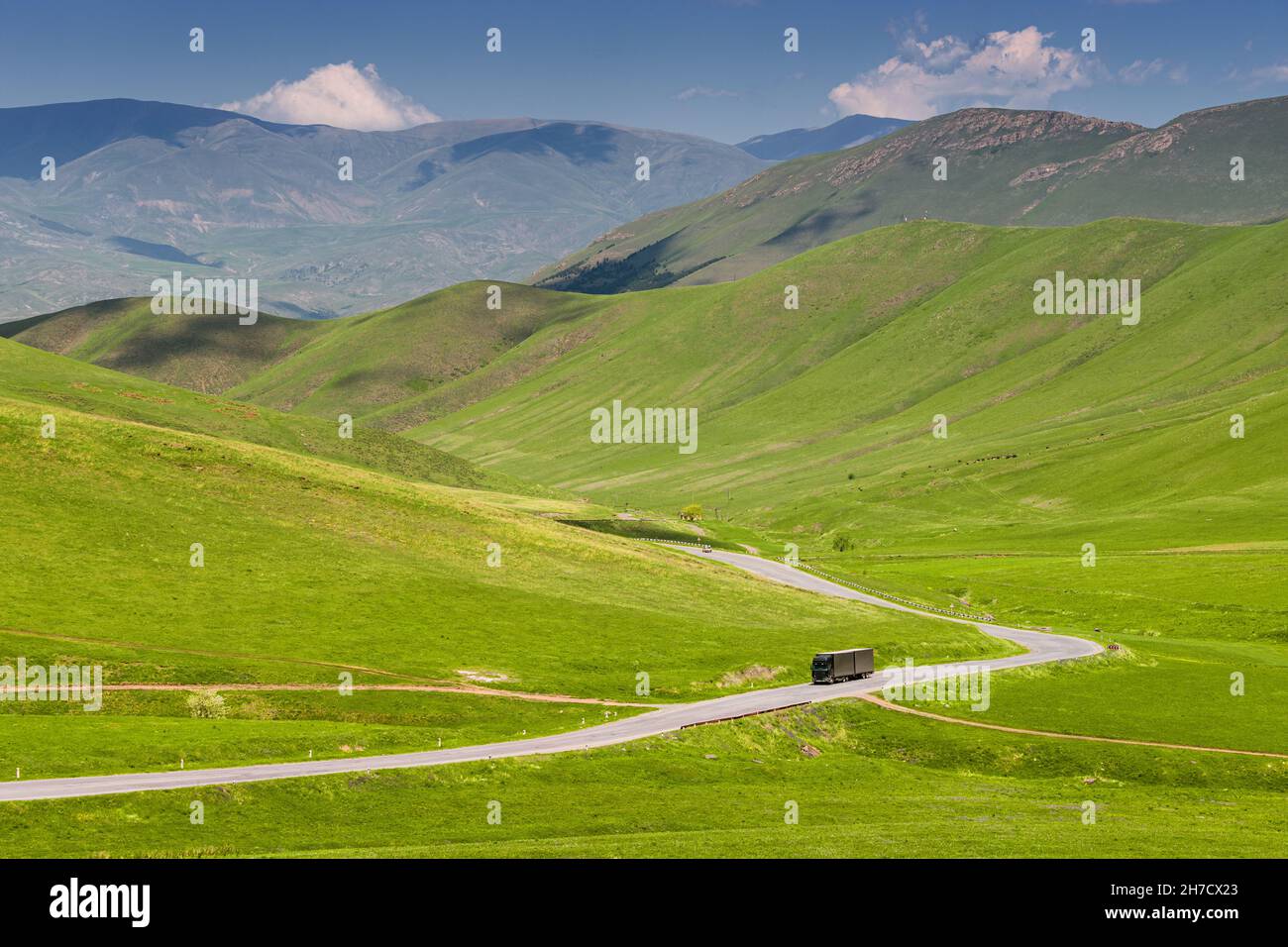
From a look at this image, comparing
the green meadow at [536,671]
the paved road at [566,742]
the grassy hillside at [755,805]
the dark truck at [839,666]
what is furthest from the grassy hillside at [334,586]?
the grassy hillside at [755,805]

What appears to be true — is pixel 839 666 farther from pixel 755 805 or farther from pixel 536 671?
pixel 755 805

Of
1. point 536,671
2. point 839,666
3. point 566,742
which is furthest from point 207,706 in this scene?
point 839,666

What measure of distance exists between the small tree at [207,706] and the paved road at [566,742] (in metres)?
14.0

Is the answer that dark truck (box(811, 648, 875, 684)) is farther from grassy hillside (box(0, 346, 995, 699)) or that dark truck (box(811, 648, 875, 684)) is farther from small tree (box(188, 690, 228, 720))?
small tree (box(188, 690, 228, 720))

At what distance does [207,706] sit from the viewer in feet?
239

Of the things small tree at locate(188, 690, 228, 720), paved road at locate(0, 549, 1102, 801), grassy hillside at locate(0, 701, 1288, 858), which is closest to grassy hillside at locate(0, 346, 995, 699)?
small tree at locate(188, 690, 228, 720)

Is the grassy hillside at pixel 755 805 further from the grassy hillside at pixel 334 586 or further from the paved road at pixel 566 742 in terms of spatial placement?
the grassy hillside at pixel 334 586

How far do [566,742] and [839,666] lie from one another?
30.9 metres

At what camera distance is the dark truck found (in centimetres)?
9244

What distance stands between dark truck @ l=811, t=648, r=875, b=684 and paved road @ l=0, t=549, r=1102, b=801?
73cm

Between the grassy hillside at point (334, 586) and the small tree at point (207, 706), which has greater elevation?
the grassy hillside at point (334, 586)

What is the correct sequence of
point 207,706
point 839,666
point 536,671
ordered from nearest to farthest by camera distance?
point 207,706 < point 536,671 < point 839,666

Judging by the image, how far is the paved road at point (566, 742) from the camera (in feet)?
173
